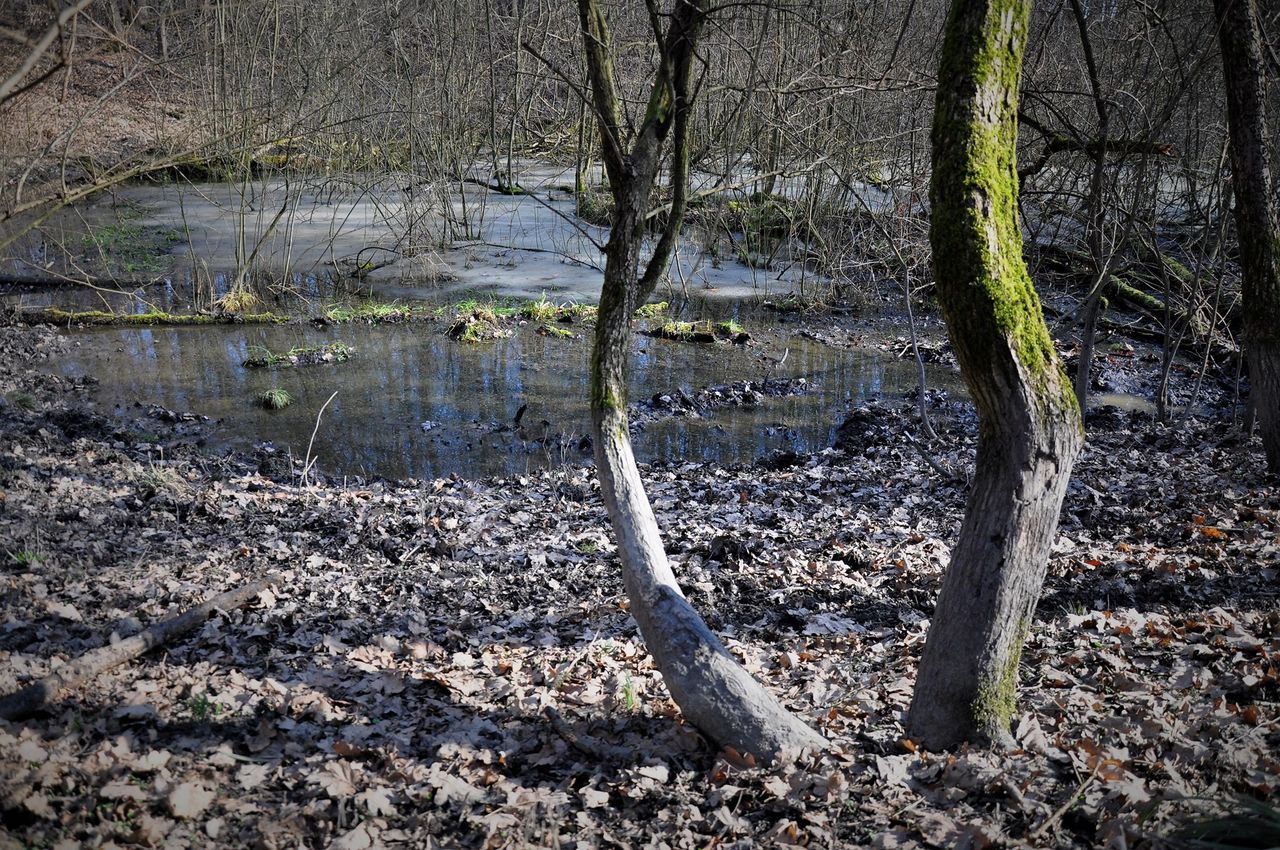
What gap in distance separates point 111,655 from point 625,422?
2.68 metres

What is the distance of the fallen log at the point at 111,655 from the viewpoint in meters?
3.46

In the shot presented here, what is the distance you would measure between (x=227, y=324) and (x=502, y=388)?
5.67 m

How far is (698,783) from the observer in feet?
10.9

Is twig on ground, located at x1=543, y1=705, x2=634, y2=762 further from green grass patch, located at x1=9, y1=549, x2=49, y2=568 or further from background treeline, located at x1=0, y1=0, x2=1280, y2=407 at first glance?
background treeline, located at x1=0, y1=0, x2=1280, y2=407

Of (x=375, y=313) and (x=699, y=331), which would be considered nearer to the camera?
(x=699, y=331)

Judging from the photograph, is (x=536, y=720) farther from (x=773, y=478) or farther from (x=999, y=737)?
(x=773, y=478)

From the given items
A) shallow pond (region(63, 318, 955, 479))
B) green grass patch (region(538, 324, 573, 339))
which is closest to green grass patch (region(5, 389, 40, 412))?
shallow pond (region(63, 318, 955, 479))

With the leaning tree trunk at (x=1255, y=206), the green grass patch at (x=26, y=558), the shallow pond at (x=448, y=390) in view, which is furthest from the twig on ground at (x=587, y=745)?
the leaning tree trunk at (x=1255, y=206)

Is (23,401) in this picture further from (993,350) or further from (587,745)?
(993,350)

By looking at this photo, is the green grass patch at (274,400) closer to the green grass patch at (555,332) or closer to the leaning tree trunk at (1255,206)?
the green grass patch at (555,332)

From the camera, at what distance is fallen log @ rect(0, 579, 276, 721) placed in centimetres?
346

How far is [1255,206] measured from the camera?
6.27 metres

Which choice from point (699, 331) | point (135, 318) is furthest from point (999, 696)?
point (135, 318)

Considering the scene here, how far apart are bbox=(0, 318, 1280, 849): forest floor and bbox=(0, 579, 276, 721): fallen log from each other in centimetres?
7
